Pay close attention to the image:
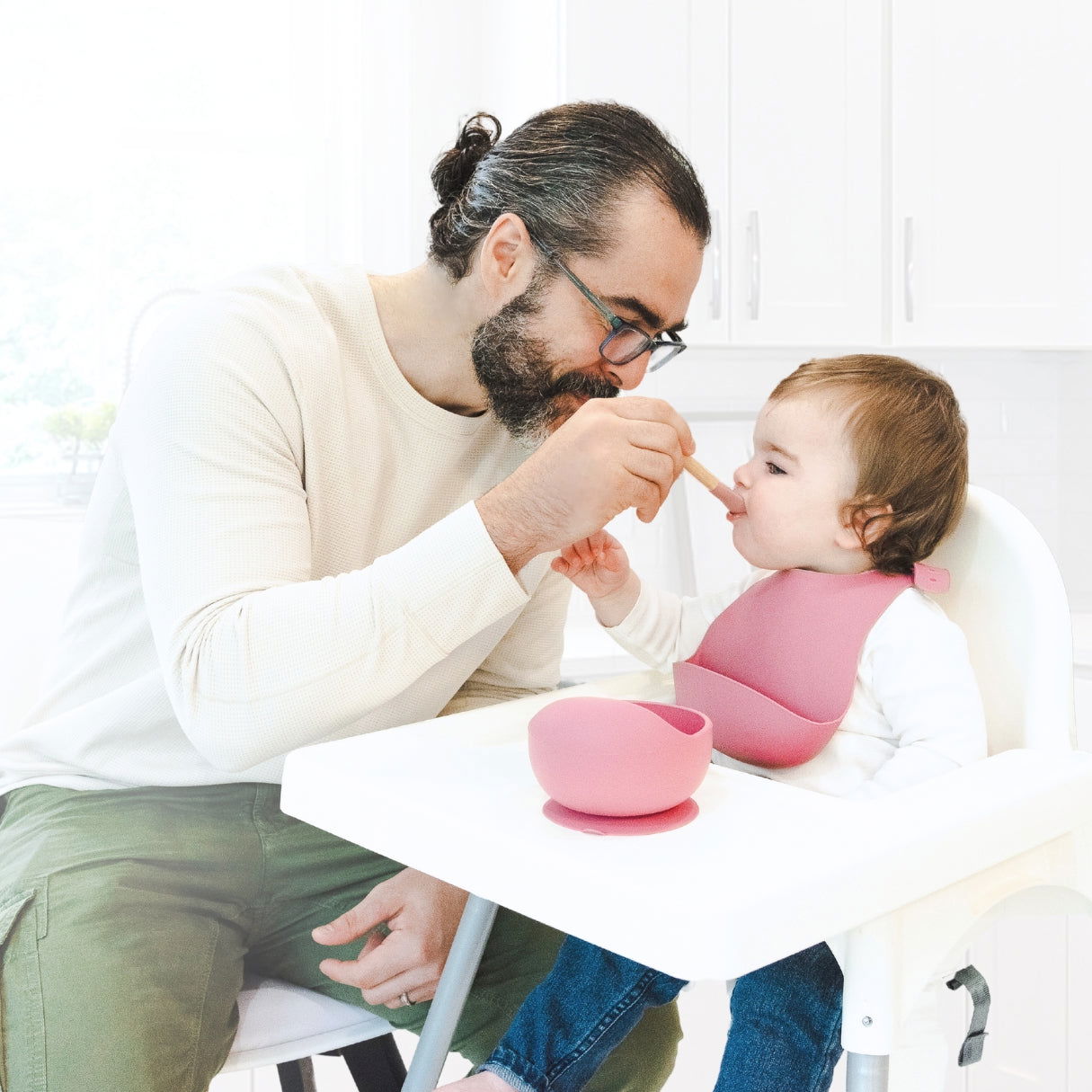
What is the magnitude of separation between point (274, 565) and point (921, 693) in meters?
0.57

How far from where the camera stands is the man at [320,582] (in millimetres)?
980

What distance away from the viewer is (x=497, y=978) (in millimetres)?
1208

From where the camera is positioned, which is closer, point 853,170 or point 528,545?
point 528,545

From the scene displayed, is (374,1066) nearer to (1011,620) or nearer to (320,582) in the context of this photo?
(320,582)

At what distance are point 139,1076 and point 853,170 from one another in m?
2.16

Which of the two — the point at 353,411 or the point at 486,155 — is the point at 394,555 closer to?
the point at 353,411

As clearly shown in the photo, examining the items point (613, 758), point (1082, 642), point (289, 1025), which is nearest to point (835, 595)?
point (613, 758)

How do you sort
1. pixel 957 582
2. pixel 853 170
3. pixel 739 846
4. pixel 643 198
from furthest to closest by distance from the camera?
pixel 853 170, pixel 643 198, pixel 957 582, pixel 739 846

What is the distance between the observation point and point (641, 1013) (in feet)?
3.41

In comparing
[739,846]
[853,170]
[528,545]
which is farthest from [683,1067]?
[853,170]

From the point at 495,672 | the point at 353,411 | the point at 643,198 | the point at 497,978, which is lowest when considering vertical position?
the point at 497,978

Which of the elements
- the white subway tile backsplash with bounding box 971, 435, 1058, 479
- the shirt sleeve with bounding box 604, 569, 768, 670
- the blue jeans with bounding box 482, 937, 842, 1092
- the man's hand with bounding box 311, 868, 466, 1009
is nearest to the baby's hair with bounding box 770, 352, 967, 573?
the shirt sleeve with bounding box 604, 569, 768, 670

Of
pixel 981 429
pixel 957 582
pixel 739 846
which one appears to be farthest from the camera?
pixel 981 429

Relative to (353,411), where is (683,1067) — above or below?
below
